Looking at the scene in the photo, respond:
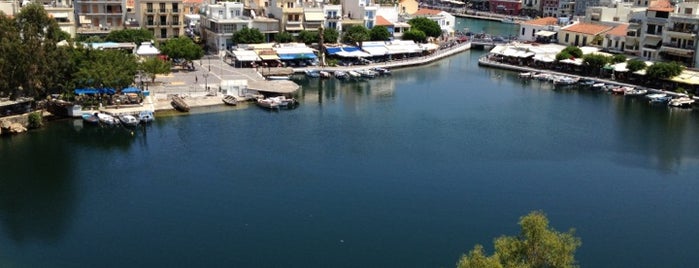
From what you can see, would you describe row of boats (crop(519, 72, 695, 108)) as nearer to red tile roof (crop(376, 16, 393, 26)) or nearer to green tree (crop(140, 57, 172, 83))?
red tile roof (crop(376, 16, 393, 26))

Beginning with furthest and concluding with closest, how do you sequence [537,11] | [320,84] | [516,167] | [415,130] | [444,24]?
[537,11] → [444,24] → [320,84] → [415,130] → [516,167]

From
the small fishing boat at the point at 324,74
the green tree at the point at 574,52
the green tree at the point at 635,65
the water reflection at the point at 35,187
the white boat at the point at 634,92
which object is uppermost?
the green tree at the point at 574,52

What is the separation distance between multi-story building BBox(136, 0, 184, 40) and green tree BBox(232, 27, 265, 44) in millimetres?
4652

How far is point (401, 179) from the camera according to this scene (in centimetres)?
2923

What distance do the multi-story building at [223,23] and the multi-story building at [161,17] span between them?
7.68ft

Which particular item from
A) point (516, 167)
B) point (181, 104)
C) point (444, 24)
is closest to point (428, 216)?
point (516, 167)

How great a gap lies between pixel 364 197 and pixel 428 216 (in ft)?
9.33

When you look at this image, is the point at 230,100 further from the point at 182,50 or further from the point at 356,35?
the point at 356,35

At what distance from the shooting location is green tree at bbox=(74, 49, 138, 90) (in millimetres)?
36656

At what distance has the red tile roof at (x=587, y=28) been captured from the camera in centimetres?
5875

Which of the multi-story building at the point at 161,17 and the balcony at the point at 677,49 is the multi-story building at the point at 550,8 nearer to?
the balcony at the point at 677,49

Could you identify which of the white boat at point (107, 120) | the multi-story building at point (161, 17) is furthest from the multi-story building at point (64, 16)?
the white boat at point (107, 120)

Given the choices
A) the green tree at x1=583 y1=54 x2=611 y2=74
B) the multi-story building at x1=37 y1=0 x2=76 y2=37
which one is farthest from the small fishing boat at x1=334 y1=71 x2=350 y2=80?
the multi-story building at x1=37 y1=0 x2=76 y2=37

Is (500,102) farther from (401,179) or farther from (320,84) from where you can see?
(401,179)
